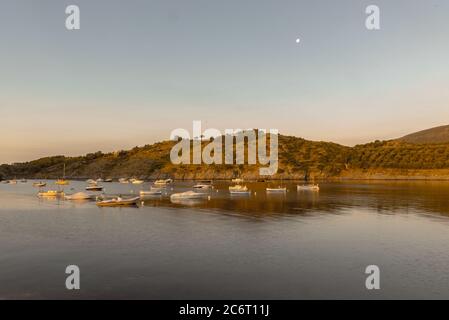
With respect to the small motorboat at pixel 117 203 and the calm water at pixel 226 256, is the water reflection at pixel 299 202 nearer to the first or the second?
the small motorboat at pixel 117 203

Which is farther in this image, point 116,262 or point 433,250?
point 433,250

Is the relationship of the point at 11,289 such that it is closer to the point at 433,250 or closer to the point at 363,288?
the point at 363,288

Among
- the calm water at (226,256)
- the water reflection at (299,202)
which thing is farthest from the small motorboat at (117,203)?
the calm water at (226,256)

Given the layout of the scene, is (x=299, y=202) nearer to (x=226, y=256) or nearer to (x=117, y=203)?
(x=117, y=203)

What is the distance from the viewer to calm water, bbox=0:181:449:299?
70.4 feet

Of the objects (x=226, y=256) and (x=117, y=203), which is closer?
(x=226, y=256)

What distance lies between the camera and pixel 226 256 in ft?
97.5

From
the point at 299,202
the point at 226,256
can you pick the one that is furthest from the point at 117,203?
the point at 226,256

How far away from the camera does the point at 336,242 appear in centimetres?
3528

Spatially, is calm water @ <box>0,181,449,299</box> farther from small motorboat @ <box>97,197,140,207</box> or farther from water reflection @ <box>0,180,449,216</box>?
small motorboat @ <box>97,197,140,207</box>

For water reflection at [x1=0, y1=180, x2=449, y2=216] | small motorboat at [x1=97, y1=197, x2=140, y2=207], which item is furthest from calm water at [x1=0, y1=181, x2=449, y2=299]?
small motorboat at [x1=97, y1=197, x2=140, y2=207]

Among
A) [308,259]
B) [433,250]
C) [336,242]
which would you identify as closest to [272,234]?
[336,242]
